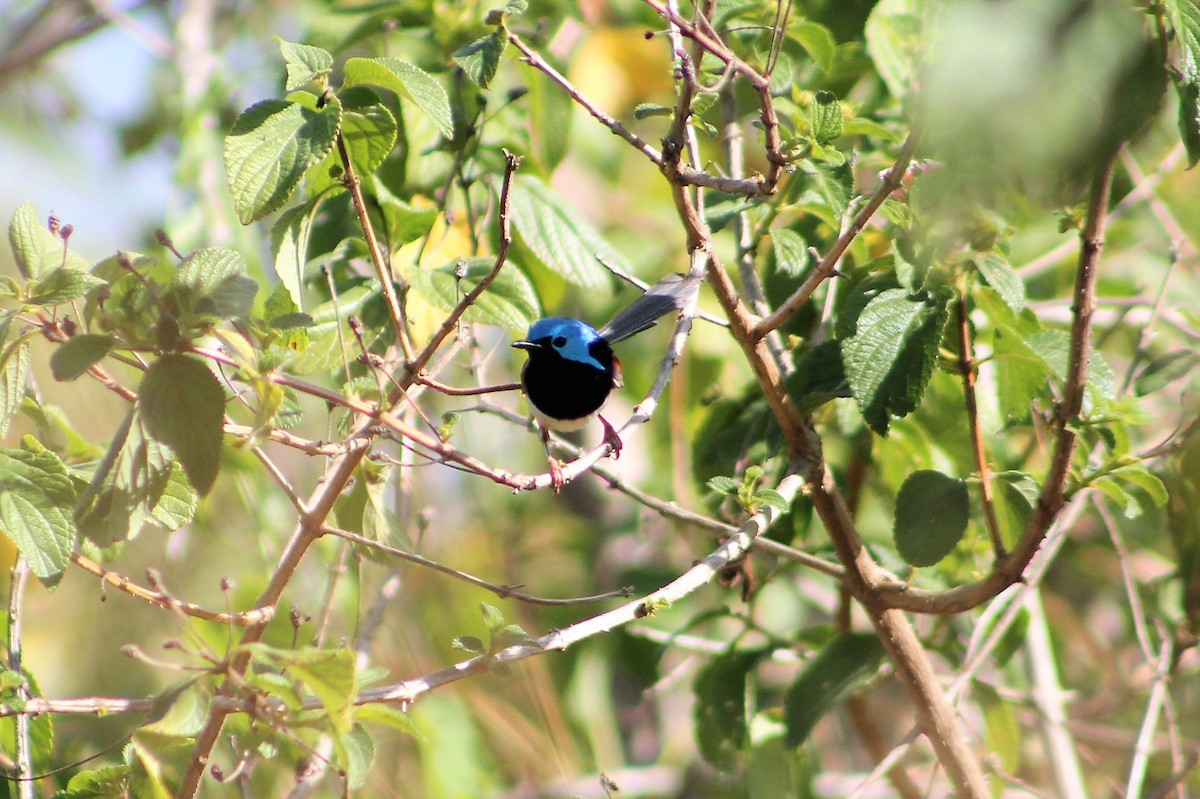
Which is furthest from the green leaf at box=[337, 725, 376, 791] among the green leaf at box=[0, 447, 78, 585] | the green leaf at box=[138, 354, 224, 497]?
the green leaf at box=[0, 447, 78, 585]

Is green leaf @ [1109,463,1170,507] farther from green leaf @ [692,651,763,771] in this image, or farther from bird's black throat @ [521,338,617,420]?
bird's black throat @ [521,338,617,420]

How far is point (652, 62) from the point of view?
15.9ft

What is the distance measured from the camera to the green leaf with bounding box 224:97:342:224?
1813 millimetres

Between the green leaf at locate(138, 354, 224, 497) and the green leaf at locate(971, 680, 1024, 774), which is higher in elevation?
the green leaf at locate(138, 354, 224, 497)

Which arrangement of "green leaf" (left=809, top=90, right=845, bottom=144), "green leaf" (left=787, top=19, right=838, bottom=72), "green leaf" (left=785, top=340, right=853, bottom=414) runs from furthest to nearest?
"green leaf" (left=787, top=19, right=838, bottom=72), "green leaf" (left=785, top=340, right=853, bottom=414), "green leaf" (left=809, top=90, right=845, bottom=144)

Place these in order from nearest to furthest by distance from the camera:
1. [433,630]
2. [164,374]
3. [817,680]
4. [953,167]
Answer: [953,167] → [164,374] → [817,680] → [433,630]

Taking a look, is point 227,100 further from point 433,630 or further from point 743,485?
point 743,485

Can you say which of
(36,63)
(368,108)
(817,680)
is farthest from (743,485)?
(36,63)

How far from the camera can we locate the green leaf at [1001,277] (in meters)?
2.00

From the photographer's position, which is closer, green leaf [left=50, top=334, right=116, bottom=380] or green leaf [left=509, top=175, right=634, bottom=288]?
green leaf [left=50, top=334, right=116, bottom=380]

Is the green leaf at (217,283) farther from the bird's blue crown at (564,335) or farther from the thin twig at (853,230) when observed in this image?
the bird's blue crown at (564,335)

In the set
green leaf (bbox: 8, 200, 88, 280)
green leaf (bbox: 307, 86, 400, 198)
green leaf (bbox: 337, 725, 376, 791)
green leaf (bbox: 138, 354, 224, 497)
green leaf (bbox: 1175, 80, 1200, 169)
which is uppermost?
green leaf (bbox: 307, 86, 400, 198)

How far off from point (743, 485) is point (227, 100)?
284 cm

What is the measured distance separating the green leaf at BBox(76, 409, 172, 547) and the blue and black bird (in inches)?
40.5
